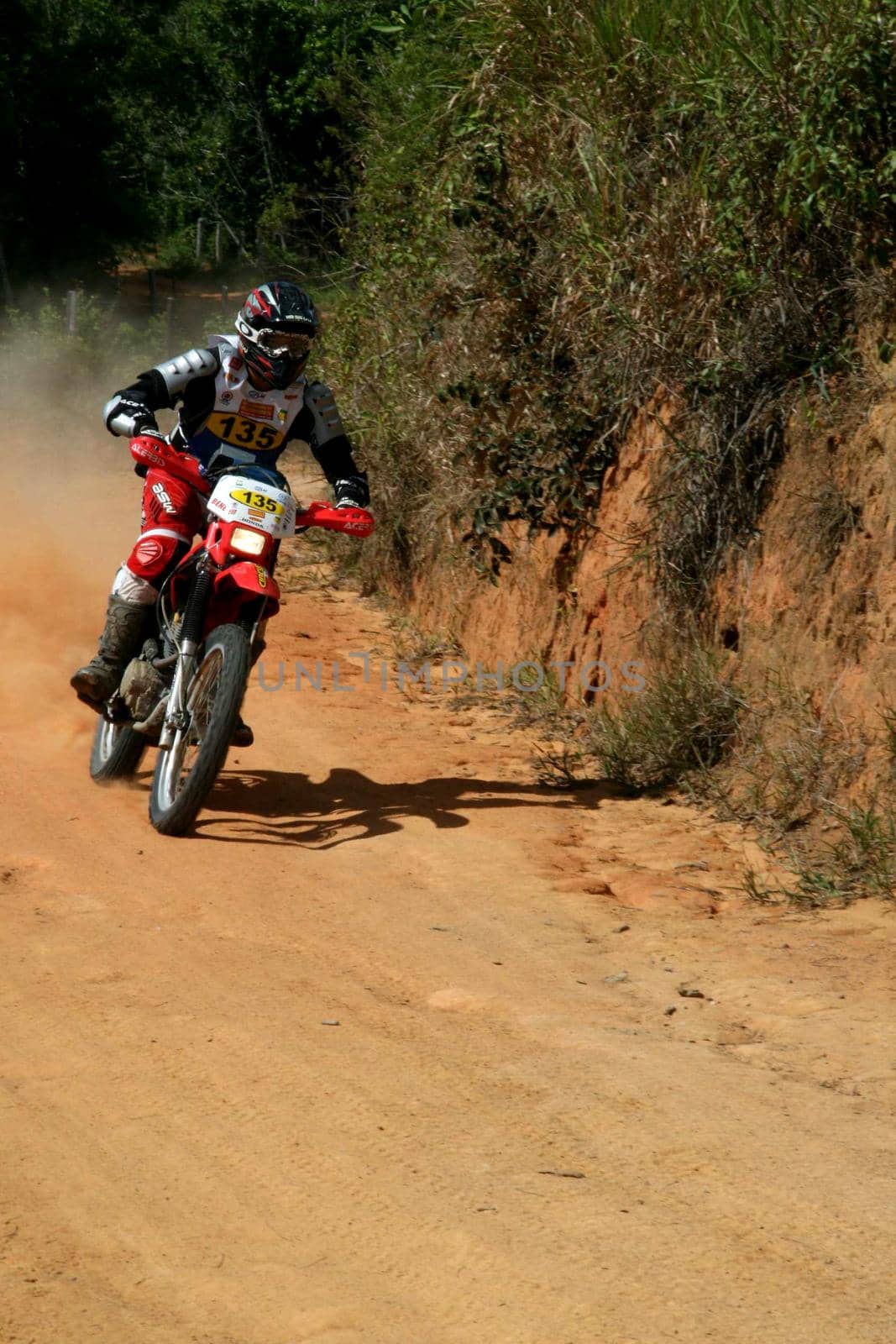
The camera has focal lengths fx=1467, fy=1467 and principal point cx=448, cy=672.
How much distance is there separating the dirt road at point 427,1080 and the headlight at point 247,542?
48.3 inches

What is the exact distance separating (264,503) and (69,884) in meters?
1.77

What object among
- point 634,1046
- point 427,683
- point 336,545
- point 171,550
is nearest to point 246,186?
point 336,545

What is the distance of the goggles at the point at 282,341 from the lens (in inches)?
259

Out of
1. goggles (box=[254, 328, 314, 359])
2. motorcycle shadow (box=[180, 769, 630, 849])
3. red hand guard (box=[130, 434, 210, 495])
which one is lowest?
motorcycle shadow (box=[180, 769, 630, 849])

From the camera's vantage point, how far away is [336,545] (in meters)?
12.0

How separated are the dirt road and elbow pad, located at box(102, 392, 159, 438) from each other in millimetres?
1677

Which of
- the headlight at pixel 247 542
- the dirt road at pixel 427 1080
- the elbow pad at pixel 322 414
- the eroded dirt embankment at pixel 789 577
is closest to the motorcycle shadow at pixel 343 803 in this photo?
the dirt road at pixel 427 1080

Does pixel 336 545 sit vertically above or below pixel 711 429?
below

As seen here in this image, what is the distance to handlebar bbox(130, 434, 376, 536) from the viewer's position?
20.8ft

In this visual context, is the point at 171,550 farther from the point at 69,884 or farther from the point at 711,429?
the point at 711,429

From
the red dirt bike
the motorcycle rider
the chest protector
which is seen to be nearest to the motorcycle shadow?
the red dirt bike

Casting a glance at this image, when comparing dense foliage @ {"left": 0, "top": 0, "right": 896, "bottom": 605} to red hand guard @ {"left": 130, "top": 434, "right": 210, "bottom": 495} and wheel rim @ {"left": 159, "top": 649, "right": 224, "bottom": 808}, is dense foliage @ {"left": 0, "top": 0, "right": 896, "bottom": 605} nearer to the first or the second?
red hand guard @ {"left": 130, "top": 434, "right": 210, "bottom": 495}

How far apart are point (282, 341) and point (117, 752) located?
6.73ft

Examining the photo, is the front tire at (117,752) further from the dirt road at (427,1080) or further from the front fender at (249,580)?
the front fender at (249,580)
